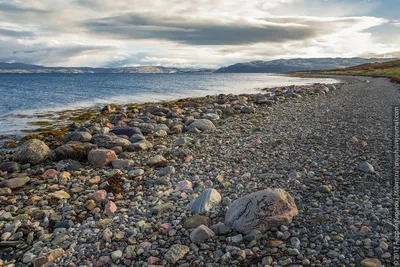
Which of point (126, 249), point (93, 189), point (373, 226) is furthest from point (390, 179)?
point (93, 189)

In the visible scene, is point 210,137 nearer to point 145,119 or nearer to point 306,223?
point 145,119

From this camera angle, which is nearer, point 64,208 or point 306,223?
point 306,223

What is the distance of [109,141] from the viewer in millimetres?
11172

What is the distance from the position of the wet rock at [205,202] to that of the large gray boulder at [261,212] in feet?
2.01

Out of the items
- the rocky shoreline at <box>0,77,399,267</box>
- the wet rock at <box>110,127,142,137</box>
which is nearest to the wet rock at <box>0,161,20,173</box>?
the rocky shoreline at <box>0,77,399,267</box>

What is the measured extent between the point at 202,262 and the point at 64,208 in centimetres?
355

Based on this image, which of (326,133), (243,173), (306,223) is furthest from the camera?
(326,133)

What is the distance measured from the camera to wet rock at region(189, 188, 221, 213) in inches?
222

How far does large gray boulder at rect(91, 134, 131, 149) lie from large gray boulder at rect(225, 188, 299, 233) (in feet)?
22.6

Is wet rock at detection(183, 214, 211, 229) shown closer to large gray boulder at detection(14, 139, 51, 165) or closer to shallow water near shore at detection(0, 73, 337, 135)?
large gray boulder at detection(14, 139, 51, 165)

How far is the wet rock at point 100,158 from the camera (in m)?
8.98

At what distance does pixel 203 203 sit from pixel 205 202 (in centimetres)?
5

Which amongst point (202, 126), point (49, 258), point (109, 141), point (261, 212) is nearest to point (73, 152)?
point (109, 141)

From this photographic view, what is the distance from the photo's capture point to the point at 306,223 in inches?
196
